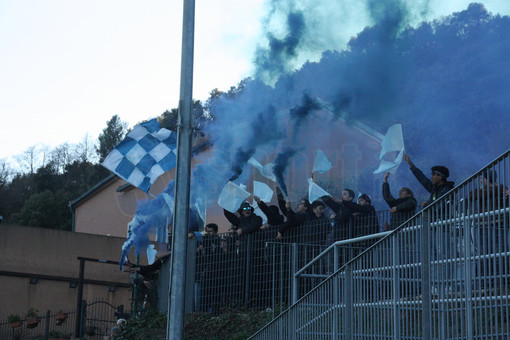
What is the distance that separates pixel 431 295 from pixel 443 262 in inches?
15.3

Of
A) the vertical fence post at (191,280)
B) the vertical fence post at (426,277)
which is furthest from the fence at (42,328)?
the vertical fence post at (426,277)

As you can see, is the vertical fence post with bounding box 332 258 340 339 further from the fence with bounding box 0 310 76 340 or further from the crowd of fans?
the fence with bounding box 0 310 76 340

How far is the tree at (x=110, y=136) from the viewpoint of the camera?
2778 inches

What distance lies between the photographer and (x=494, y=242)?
24.3 feet

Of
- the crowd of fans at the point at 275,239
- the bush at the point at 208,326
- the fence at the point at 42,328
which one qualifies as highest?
the crowd of fans at the point at 275,239

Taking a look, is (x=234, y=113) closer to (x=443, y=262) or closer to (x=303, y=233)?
(x=303, y=233)

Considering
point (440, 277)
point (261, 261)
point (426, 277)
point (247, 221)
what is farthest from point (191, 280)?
point (440, 277)

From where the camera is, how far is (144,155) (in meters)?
17.5

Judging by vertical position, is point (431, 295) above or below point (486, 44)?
below

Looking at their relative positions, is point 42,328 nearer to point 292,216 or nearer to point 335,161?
point 335,161

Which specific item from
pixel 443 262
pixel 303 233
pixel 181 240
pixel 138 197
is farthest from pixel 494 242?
pixel 138 197

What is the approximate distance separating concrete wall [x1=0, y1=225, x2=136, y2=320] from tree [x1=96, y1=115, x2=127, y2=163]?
4409cm

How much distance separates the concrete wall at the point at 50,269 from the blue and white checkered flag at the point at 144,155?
27.3ft

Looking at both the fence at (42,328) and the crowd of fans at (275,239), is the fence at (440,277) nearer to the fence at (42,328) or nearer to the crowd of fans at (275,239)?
the crowd of fans at (275,239)
